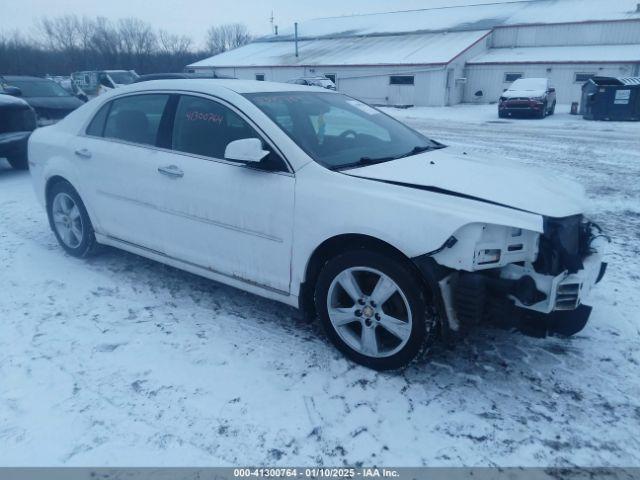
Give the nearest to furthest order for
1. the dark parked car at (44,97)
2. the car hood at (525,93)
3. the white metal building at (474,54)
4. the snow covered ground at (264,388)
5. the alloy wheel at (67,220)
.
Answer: the snow covered ground at (264,388)
the alloy wheel at (67,220)
the dark parked car at (44,97)
the car hood at (525,93)
the white metal building at (474,54)

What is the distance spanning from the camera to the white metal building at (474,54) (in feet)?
84.1

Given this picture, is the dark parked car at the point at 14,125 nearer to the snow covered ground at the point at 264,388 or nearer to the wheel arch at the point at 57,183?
the wheel arch at the point at 57,183

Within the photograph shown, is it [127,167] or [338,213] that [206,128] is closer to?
[127,167]

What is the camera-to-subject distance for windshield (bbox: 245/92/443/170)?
321 cm

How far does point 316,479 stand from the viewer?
7.27ft

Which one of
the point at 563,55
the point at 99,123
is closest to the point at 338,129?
the point at 99,123

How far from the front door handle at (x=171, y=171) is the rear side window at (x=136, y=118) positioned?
1.06 ft

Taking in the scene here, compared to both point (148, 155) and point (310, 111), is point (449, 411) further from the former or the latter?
point (148, 155)

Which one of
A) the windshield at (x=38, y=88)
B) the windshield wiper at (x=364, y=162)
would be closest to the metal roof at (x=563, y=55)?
the windshield at (x=38, y=88)

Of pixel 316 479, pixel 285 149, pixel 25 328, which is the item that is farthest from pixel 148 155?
pixel 316 479

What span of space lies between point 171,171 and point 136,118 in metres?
0.82

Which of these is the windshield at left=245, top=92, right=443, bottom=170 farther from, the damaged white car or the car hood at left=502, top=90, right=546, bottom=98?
the car hood at left=502, top=90, right=546, bottom=98

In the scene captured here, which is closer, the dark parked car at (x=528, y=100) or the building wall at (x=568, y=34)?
the dark parked car at (x=528, y=100)

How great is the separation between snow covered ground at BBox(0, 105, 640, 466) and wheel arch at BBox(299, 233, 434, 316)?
0.40 meters
